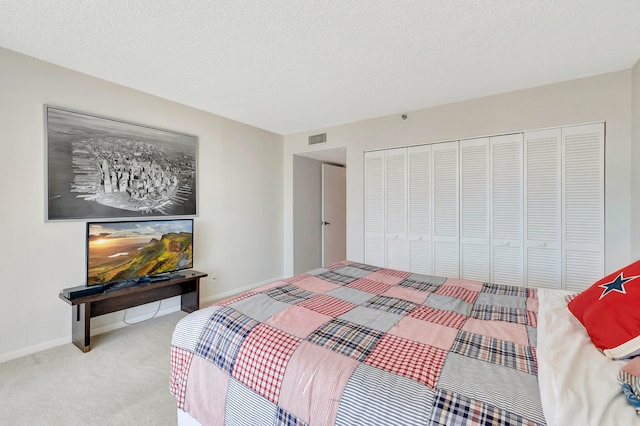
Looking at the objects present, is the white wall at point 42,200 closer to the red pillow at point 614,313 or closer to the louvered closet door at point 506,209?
the louvered closet door at point 506,209

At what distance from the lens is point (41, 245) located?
239cm

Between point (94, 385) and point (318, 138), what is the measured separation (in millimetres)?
3612

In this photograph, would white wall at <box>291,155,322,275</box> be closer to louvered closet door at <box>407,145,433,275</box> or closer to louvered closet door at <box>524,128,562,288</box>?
louvered closet door at <box>407,145,433,275</box>

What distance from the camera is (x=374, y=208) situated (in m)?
3.77

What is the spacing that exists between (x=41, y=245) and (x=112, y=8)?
2.00m

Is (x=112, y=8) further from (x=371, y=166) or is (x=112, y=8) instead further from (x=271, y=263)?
(x=271, y=263)

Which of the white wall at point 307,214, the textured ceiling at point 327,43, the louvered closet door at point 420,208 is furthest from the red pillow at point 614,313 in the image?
the white wall at point 307,214

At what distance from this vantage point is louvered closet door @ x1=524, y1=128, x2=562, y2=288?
2.70 metres

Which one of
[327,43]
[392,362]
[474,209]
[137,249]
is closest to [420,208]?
[474,209]

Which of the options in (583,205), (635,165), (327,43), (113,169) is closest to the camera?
(327,43)

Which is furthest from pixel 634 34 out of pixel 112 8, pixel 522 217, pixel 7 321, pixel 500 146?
pixel 7 321

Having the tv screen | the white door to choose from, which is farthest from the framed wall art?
the white door

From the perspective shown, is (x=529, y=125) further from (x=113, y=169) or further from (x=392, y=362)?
(x=113, y=169)

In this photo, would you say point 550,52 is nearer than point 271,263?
Yes
